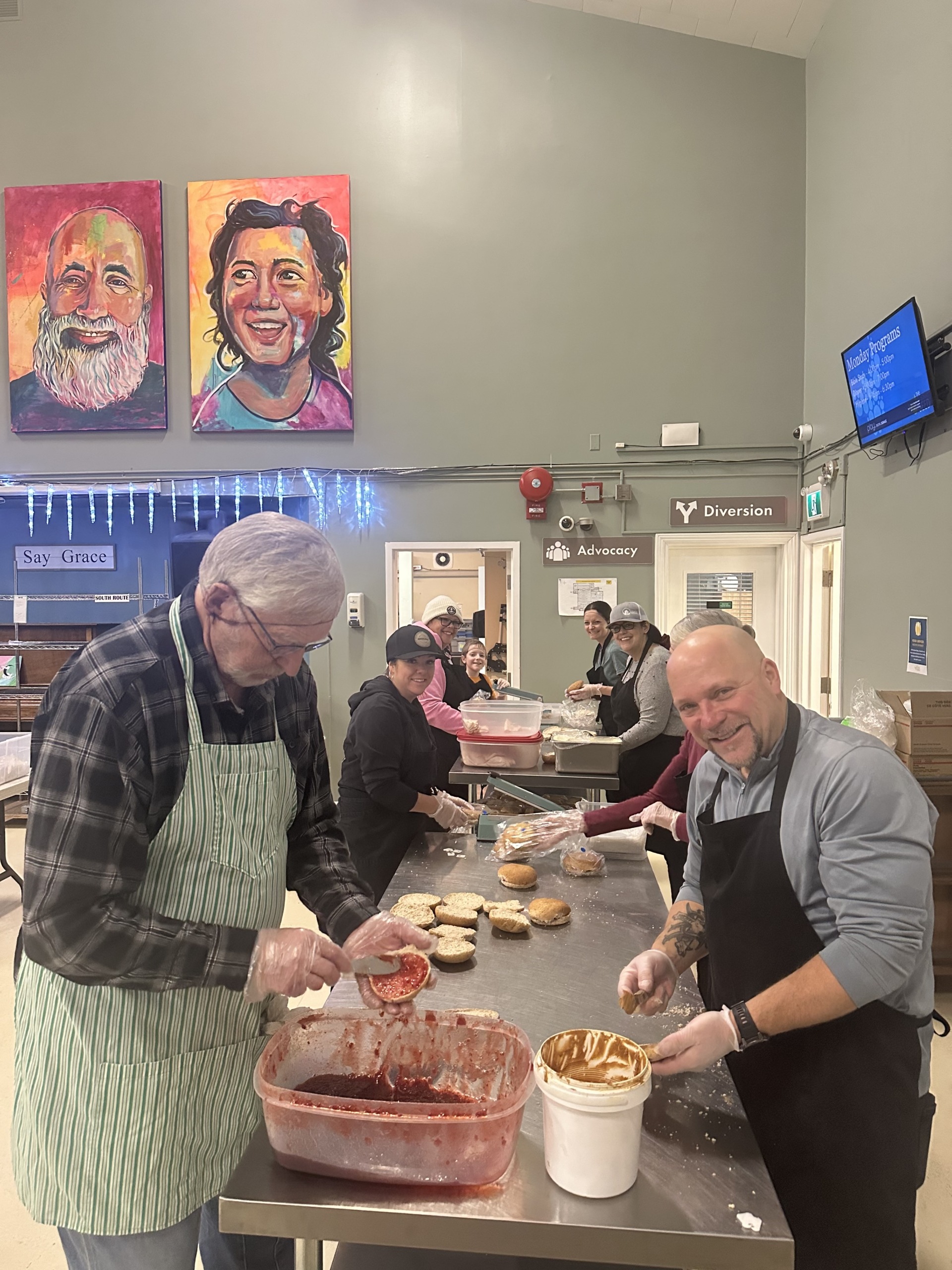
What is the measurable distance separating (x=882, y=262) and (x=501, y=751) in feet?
11.9

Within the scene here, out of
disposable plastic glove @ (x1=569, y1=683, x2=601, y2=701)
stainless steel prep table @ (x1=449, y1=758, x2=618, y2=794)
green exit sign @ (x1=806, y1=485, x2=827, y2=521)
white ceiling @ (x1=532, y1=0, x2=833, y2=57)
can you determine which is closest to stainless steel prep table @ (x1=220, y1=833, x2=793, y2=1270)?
stainless steel prep table @ (x1=449, y1=758, x2=618, y2=794)

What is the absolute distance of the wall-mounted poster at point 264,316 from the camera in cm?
666

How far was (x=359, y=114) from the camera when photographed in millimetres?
6594

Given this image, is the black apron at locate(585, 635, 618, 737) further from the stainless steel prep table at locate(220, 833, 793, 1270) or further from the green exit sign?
the stainless steel prep table at locate(220, 833, 793, 1270)

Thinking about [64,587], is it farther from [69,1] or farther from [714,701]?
[714,701]

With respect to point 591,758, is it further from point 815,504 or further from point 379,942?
point 815,504

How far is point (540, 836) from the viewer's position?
2699 mm

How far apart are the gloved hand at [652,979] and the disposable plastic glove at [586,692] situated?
4314 mm

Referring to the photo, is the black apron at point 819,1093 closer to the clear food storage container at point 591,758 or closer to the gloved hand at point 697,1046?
the gloved hand at point 697,1046

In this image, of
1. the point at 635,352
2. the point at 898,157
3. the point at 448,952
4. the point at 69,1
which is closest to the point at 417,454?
the point at 635,352

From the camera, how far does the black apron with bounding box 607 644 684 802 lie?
4473 millimetres

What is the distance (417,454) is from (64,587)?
3.54 metres

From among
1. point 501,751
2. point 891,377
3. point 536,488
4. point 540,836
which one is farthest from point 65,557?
point 891,377

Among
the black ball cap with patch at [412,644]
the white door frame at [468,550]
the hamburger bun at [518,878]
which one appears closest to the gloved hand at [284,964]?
the hamburger bun at [518,878]
